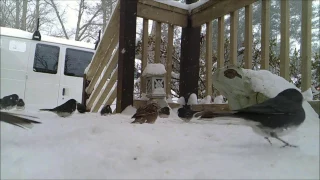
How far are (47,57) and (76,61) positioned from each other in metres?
1.05

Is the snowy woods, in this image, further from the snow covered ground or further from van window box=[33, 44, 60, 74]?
the snow covered ground

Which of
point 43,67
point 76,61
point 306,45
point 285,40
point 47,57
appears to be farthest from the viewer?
point 76,61

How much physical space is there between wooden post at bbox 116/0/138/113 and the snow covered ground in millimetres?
1292

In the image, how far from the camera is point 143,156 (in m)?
1.12

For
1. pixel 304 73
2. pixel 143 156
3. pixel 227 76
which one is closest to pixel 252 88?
pixel 227 76

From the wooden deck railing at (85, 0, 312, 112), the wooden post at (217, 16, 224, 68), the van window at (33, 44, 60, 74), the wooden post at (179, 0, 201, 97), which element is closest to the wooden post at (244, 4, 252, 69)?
the wooden deck railing at (85, 0, 312, 112)

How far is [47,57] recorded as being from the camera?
4.30 metres

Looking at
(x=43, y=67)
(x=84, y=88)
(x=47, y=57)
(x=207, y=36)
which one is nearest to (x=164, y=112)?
(x=207, y=36)

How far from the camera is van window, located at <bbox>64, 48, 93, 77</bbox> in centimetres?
498

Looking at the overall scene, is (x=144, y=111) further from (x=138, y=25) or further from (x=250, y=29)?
(x=138, y=25)

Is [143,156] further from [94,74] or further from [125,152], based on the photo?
[94,74]

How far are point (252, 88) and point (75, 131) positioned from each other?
1.27 metres

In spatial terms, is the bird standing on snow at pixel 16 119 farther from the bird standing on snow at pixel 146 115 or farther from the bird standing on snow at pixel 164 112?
the bird standing on snow at pixel 164 112

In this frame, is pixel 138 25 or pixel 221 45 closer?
pixel 221 45
